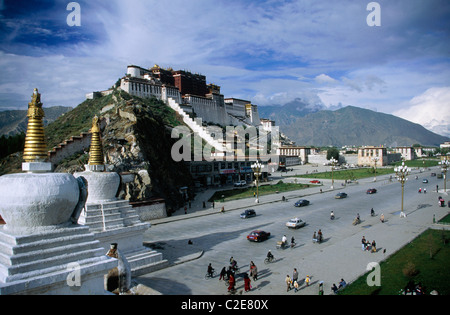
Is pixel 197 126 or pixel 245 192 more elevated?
pixel 197 126

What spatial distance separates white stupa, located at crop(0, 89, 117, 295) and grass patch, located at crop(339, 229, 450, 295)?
1081cm

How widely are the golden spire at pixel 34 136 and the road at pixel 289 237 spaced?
8354 millimetres

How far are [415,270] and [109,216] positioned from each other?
15403 mm

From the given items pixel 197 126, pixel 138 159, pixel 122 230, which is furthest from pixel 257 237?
pixel 197 126

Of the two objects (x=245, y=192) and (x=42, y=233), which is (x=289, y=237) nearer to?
(x=42, y=233)

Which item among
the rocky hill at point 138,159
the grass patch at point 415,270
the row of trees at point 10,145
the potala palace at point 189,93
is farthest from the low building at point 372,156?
the row of trees at point 10,145

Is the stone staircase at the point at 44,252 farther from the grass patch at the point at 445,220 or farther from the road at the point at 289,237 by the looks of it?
the grass patch at the point at 445,220

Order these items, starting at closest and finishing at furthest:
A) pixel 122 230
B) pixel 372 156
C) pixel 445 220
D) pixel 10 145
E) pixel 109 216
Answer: pixel 109 216, pixel 122 230, pixel 445 220, pixel 10 145, pixel 372 156

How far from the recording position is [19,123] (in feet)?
602

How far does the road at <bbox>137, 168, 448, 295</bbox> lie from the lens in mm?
14844

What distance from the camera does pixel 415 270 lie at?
49.5 feet

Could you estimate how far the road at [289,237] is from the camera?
14.8 m

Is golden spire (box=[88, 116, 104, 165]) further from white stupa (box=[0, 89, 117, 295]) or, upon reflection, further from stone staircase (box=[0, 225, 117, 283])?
stone staircase (box=[0, 225, 117, 283])
